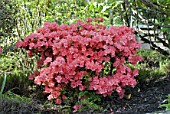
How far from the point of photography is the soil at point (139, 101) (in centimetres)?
449

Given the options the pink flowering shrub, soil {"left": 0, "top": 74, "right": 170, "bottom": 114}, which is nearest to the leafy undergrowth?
soil {"left": 0, "top": 74, "right": 170, "bottom": 114}

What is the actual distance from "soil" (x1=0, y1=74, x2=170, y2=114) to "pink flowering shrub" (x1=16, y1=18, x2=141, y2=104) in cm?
17

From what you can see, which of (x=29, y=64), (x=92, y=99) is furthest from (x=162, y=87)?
(x=29, y=64)

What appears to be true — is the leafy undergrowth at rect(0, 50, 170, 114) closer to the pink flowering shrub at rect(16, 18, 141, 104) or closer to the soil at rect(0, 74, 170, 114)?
the soil at rect(0, 74, 170, 114)

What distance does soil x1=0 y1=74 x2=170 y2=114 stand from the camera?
14.7 ft

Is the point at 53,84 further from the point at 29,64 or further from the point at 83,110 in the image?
the point at 29,64

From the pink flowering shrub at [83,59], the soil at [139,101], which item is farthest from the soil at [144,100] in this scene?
the pink flowering shrub at [83,59]

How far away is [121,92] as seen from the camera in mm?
4793

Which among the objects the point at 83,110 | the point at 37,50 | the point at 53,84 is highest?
the point at 37,50

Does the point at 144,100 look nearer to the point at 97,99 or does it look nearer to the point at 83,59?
the point at 97,99

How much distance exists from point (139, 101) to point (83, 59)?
3.20ft

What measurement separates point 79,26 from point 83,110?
1281 millimetres

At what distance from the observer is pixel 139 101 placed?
15.9ft

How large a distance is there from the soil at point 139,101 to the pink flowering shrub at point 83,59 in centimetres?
17
